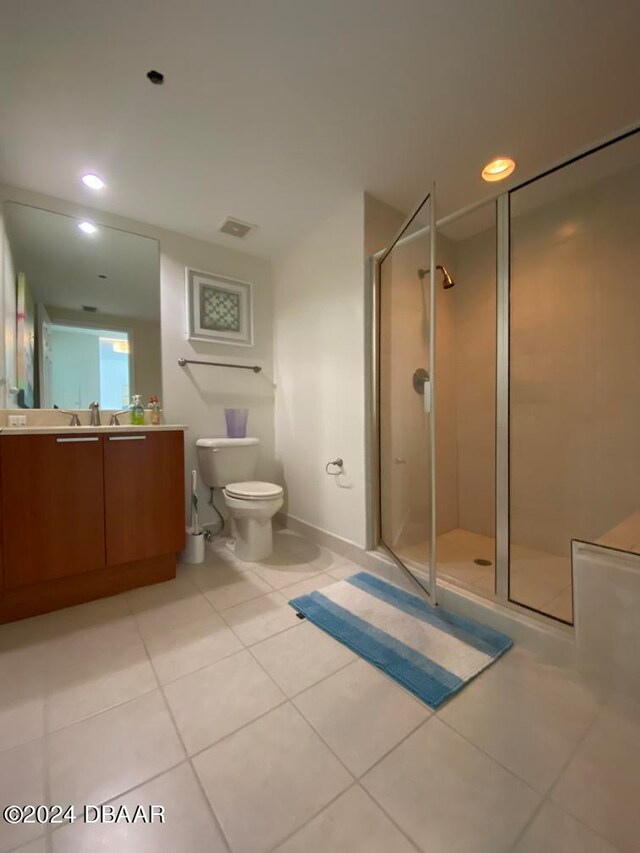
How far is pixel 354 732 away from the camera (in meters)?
0.98

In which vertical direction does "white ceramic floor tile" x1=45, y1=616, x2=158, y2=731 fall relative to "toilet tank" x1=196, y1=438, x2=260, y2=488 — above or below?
below

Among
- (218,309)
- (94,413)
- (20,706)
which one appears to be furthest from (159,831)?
(218,309)

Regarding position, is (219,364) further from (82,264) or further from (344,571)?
(344,571)

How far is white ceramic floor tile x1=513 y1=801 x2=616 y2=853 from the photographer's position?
709 mm

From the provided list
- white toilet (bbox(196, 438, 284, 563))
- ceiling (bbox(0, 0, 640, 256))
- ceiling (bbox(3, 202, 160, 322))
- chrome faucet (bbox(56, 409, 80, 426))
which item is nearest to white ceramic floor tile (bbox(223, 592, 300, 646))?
white toilet (bbox(196, 438, 284, 563))

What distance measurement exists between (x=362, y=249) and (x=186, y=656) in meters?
2.19

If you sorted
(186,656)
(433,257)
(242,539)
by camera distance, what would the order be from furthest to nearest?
(242,539), (433,257), (186,656)

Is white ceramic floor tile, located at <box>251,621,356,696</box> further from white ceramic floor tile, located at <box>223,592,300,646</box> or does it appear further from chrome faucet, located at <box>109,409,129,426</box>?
chrome faucet, located at <box>109,409,129,426</box>

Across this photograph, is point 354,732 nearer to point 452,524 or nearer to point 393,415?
point 393,415

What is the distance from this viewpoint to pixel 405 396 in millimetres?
1934

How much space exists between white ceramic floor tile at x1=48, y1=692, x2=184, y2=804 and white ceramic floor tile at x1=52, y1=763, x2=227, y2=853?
0.06 meters

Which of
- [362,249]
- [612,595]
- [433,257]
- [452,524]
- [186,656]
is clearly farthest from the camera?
[452,524]

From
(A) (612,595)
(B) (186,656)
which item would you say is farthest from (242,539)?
(A) (612,595)

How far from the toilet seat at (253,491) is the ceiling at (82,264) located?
1.30 m
